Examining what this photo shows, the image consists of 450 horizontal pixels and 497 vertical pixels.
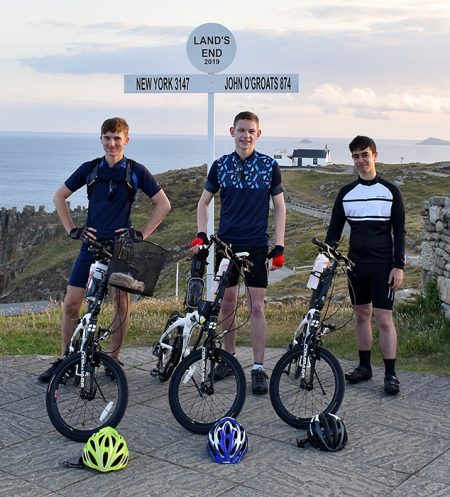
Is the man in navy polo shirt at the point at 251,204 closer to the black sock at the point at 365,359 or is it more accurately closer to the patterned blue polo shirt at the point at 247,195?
the patterned blue polo shirt at the point at 247,195

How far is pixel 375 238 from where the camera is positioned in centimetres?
699

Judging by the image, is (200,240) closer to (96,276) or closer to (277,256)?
(277,256)

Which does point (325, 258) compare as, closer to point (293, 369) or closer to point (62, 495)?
point (293, 369)

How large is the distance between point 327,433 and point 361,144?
8.73 ft

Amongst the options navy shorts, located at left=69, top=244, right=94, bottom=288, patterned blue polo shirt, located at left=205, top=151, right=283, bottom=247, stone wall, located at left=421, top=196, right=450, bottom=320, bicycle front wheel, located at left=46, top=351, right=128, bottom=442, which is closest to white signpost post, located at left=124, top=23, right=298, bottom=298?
patterned blue polo shirt, located at left=205, top=151, right=283, bottom=247

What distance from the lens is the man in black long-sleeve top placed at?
22.8 ft

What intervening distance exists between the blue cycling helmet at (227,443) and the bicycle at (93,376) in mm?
817

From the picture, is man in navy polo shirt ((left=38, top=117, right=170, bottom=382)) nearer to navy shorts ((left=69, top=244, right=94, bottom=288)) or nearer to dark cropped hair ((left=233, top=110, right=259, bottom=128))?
navy shorts ((left=69, top=244, right=94, bottom=288))

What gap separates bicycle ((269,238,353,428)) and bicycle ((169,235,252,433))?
0.36 metres

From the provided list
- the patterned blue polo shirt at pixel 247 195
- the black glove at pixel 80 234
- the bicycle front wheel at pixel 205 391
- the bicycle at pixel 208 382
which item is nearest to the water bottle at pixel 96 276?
the black glove at pixel 80 234

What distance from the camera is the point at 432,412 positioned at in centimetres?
655

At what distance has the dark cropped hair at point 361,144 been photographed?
272 inches

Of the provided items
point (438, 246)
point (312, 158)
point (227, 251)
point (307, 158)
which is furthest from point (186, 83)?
point (307, 158)

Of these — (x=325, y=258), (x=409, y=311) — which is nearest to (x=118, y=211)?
(x=325, y=258)
